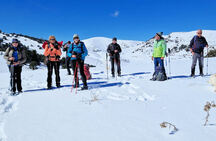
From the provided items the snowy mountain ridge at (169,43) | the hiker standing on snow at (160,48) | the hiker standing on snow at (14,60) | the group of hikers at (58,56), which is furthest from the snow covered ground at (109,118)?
the snowy mountain ridge at (169,43)

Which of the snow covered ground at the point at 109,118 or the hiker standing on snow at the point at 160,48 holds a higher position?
the hiker standing on snow at the point at 160,48

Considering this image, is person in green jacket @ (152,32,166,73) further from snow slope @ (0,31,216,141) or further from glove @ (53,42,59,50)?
glove @ (53,42,59,50)

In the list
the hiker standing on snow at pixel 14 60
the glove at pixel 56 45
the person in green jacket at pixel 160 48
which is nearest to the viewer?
the hiker standing on snow at pixel 14 60

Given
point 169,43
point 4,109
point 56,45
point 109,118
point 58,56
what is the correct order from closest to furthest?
point 109,118
point 4,109
point 56,45
point 58,56
point 169,43

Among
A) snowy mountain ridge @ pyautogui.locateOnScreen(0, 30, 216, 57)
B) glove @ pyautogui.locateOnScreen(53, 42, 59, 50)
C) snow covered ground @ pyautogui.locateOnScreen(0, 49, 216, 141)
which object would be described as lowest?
snow covered ground @ pyautogui.locateOnScreen(0, 49, 216, 141)

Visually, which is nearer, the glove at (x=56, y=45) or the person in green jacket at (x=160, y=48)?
the glove at (x=56, y=45)

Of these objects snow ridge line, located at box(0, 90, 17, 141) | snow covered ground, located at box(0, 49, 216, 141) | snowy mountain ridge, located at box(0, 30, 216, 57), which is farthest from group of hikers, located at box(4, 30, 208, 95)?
snowy mountain ridge, located at box(0, 30, 216, 57)

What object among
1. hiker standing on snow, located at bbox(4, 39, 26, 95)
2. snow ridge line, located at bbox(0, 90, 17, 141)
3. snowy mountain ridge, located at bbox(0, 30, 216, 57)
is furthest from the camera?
snowy mountain ridge, located at bbox(0, 30, 216, 57)

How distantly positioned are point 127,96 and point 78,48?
2.55 meters

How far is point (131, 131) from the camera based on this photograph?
8.72ft

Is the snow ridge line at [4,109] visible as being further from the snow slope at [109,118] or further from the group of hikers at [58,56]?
the group of hikers at [58,56]

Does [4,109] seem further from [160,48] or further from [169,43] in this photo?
[169,43]

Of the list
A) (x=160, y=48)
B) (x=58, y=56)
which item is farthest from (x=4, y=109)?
(x=160, y=48)

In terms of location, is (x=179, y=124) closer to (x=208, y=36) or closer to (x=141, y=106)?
(x=141, y=106)
